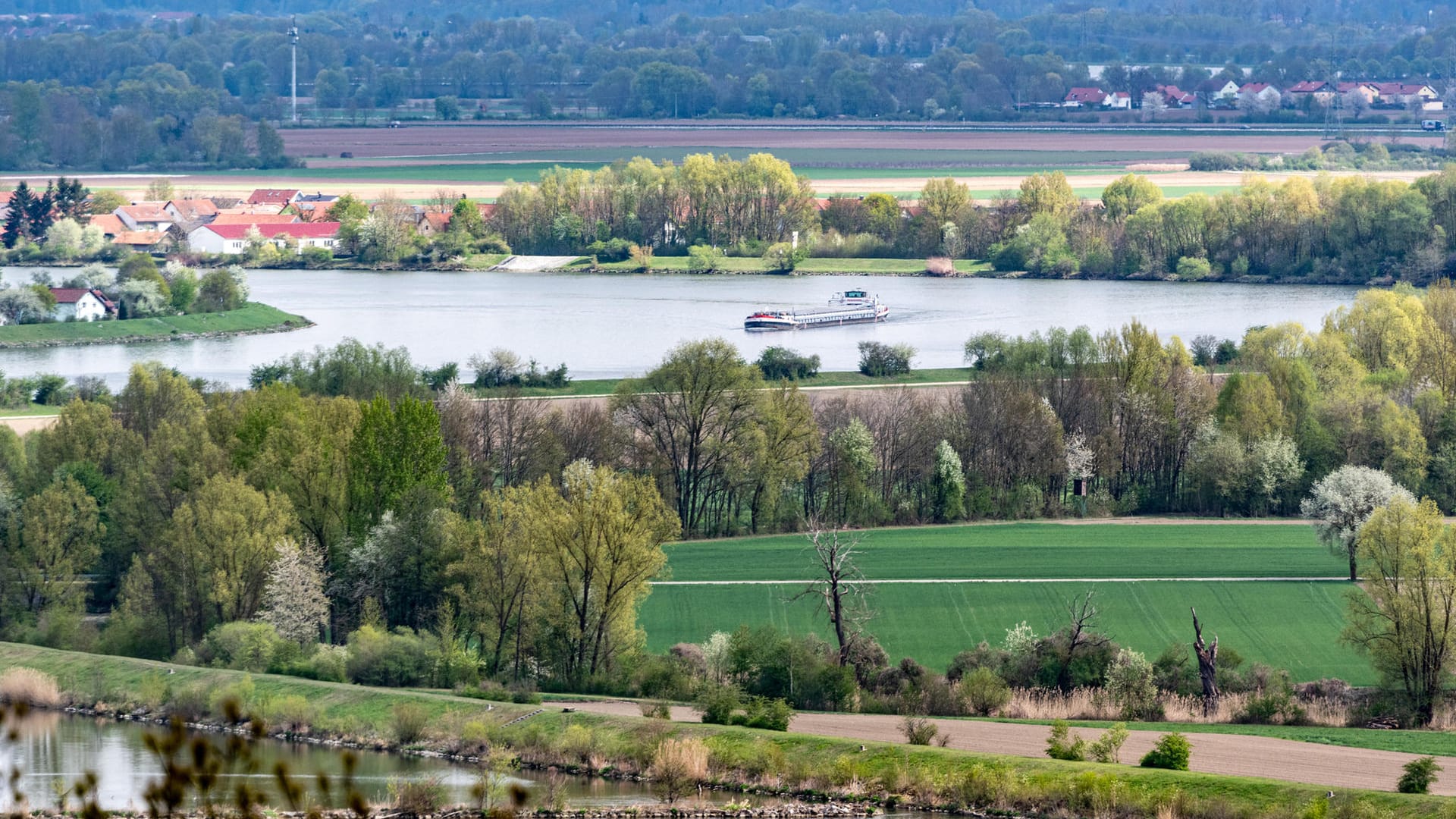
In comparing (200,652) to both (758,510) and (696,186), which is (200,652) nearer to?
(758,510)

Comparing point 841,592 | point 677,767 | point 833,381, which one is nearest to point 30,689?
point 677,767

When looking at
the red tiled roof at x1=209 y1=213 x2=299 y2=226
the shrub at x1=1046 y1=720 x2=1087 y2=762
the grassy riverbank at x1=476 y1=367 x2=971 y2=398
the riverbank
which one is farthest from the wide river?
the shrub at x1=1046 y1=720 x2=1087 y2=762

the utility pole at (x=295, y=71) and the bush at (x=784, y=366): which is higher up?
the utility pole at (x=295, y=71)

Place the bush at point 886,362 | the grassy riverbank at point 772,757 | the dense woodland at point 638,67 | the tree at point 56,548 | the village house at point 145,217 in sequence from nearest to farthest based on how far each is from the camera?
the grassy riverbank at point 772,757 < the tree at point 56,548 < the bush at point 886,362 < the village house at point 145,217 < the dense woodland at point 638,67

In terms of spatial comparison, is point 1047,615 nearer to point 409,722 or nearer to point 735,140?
point 409,722

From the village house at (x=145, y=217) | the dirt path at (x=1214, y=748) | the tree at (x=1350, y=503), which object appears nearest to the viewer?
the dirt path at (x=1214, y=748)

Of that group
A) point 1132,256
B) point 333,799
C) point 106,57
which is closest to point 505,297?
point 1132,256

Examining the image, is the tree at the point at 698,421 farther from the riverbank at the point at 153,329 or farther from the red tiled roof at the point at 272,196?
the red tiled roof at the point at 272,196

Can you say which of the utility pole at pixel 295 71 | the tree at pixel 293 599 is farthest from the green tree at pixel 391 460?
the utility pole at pixel 295 71
